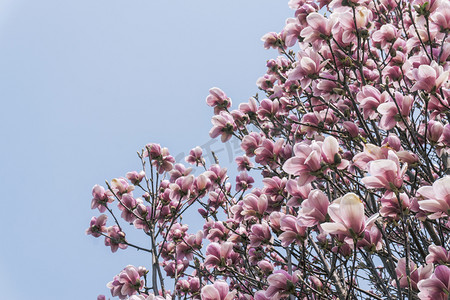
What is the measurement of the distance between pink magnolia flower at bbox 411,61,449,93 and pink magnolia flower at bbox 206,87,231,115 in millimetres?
1904

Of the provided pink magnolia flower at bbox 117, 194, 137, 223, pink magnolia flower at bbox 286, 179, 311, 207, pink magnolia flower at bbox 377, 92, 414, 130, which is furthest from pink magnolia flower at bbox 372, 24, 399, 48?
pink magnolia flower at bbox 117, 194, 137, 223

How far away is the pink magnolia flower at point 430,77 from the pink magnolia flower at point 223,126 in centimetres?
162

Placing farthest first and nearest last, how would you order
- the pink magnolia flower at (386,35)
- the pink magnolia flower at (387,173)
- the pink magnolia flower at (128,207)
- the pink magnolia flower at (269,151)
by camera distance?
1. the pink magnolia flower at (128,207)
2. the pink magnolia flower at (269,151)
3. the pink magnolia flower at (386,35)
4. the pink magnolia flower at (387,173)

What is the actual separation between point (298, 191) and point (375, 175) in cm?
53

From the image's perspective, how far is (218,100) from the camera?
3600mm

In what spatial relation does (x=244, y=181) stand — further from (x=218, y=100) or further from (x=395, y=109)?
(x=395, y=109)

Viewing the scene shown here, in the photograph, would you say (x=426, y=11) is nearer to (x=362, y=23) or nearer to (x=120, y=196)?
(x=362, y=23)

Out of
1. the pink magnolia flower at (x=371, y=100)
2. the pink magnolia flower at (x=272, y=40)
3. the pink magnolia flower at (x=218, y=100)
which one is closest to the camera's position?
the pink magnolia flower at (x=371, y=100)

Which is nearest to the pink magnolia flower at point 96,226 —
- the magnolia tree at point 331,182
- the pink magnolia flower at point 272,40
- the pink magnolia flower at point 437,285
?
→ the magnolia tree at point 331,182

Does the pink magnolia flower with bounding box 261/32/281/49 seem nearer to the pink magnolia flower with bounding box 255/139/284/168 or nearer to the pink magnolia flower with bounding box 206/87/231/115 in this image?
the pink magnolia flower with bounding box 206/87/231/115

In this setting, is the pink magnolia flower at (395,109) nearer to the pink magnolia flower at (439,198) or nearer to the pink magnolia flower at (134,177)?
the pink magnolia flower at (439,198)

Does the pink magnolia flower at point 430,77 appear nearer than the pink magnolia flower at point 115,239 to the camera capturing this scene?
Yes

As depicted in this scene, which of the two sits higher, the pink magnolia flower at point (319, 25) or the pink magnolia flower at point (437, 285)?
the pink magnolia flower at point (319, 25)

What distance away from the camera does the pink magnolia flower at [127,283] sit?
2.91m
